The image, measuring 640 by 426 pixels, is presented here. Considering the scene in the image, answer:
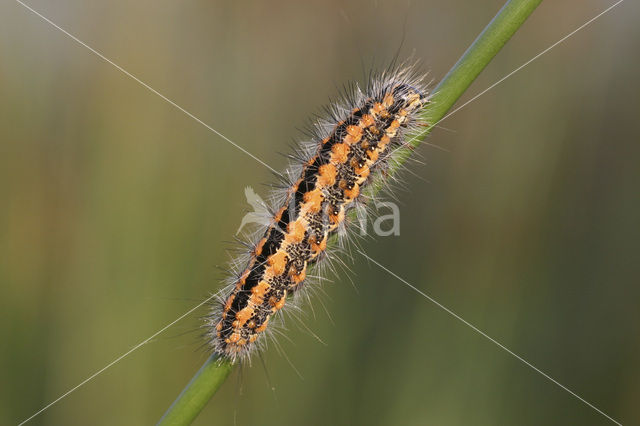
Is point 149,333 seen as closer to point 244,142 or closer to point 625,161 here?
point 244,142

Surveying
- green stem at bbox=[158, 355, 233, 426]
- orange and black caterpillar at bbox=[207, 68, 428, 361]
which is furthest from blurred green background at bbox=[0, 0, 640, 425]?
green stem at bbox=[158, 355, 233, 426]

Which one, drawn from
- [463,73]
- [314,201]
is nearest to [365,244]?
[314,201]

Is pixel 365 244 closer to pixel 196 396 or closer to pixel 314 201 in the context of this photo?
pixel 314 201

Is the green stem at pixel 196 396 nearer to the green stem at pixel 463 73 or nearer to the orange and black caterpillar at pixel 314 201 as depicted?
the green stem at pixel 463 73

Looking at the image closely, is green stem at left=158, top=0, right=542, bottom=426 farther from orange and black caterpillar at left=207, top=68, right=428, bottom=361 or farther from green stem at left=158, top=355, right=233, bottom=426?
orange and black caterpillar at left=207, top=68, right=428, bottom=361

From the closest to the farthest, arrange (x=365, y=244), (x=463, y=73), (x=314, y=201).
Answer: (x=463, y=73) < (x=314, y=201) < (x=365, y=244)

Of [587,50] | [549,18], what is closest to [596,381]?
[587,50]
